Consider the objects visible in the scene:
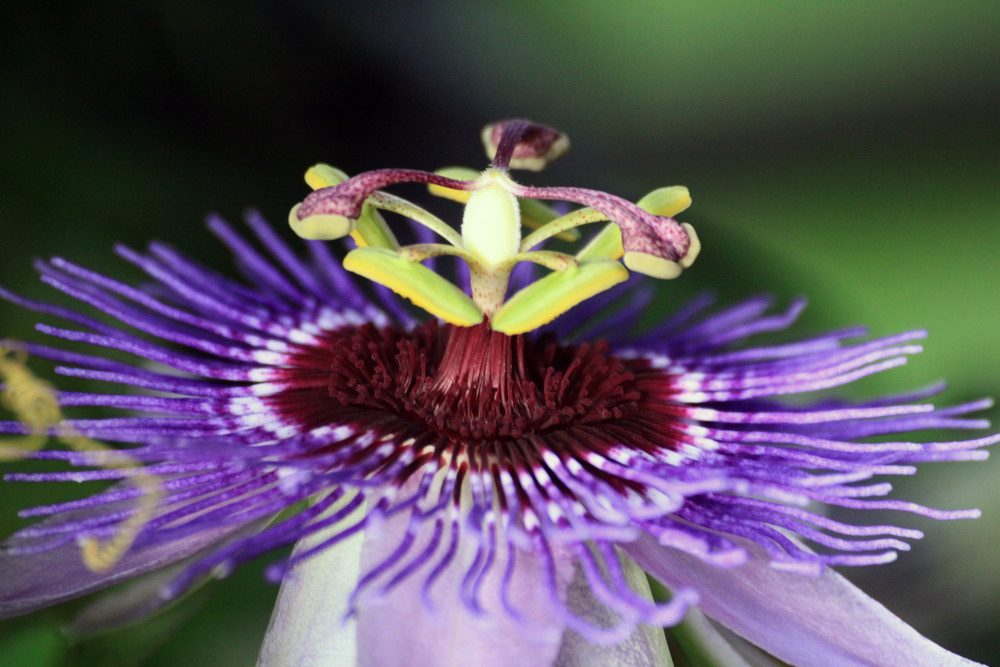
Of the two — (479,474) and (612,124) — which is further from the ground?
(612,124)

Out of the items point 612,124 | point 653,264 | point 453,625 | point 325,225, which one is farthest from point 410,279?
point 612,124

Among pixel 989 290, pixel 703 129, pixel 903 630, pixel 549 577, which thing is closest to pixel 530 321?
pixel 549 577

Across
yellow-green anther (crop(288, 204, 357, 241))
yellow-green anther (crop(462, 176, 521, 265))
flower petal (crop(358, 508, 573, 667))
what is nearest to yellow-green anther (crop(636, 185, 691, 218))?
yellow-green anther (crop(462, 176, 521, 265))

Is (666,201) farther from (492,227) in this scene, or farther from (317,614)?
(317,614)

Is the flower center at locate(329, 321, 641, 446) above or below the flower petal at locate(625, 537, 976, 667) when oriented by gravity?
above

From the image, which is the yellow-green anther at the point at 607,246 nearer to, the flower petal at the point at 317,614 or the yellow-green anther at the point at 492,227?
the yellow-green anther at the point at 492,227

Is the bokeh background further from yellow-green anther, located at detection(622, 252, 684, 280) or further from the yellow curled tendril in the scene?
yellow-green anther, located at detection(622, 252, 684, 280)

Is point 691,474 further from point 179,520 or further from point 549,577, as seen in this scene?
point 179,520
